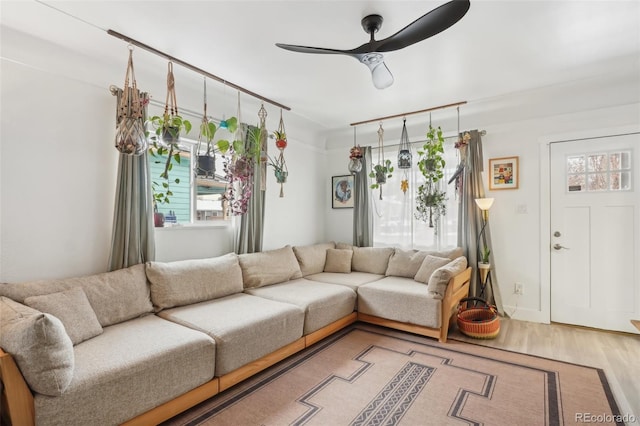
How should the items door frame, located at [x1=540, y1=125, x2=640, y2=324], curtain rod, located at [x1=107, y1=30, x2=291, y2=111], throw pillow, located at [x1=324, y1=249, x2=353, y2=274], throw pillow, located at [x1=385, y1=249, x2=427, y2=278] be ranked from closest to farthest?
curtain rod, located at [x1=107, y1=30, x2=291, y2=111] < door frame, located at [x1=540, y1=125, x2=640, y2=324] < throw pillow, located at [x1=385, y1=249, x2=427, y2=278] < throw pillow, located at [x1=324, y1=249, x2=353, y2=274]

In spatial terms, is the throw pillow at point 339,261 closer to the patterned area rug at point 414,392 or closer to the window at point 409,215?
the window at point 409,215

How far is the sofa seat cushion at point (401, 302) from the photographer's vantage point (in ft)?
10.2

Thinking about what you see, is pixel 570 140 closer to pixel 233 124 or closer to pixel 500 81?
pixel 500 81

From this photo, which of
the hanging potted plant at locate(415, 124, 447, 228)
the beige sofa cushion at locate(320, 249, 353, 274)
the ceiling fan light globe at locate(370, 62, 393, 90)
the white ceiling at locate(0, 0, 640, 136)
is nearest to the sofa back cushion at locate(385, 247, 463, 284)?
the hanging potted plant at locate(415, 124, 447, 228)

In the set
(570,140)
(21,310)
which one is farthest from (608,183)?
(21,310)

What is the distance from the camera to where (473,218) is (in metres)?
3.84

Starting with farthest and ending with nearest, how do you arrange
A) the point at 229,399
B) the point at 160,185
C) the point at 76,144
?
the point at 160,185, the point at 76,144, the point at 229,399

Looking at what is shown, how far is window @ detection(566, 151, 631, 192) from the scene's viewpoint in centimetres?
322

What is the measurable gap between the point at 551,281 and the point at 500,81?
222 centimetres

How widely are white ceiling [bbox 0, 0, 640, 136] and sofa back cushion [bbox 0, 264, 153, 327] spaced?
1722 mm

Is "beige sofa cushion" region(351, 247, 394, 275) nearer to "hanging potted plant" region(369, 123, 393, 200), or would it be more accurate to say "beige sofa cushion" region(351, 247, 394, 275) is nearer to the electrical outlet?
"hanging potted plant" region(369, 123, 393, 200)

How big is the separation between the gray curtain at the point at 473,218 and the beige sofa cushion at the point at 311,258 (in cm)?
175

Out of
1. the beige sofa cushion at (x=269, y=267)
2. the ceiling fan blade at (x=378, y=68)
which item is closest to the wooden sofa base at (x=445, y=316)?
the beige sofa cushion at (x=269, y=267)

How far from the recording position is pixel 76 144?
251 cm
